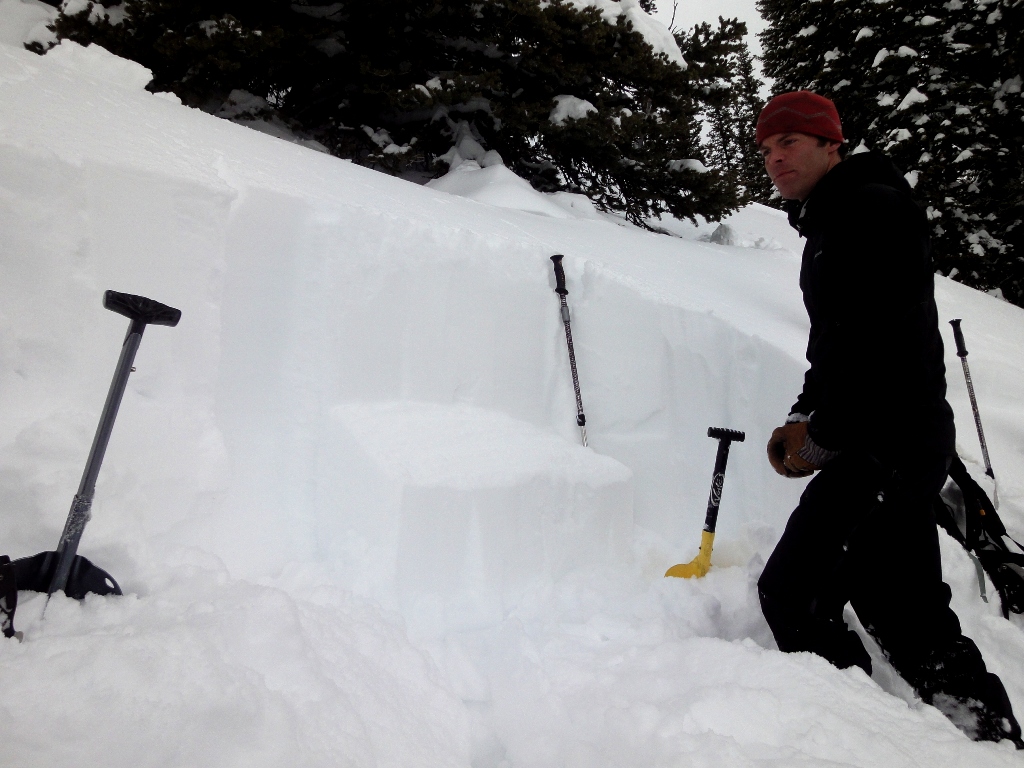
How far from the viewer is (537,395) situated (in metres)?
3.23

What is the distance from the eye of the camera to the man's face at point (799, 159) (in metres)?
1.82

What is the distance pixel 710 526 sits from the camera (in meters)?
2.45

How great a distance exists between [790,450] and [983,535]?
179 centimetres

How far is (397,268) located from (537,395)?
102cm

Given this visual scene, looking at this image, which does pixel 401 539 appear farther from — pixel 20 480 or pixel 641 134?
pixel 641 134

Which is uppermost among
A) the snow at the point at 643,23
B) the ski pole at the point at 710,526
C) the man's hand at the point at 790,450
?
the snow at the point at 643,23

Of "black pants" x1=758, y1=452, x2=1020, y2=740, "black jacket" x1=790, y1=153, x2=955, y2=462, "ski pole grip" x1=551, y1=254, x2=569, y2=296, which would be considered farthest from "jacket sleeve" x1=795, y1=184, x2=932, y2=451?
"ski pole grip" x1=551, y1=254, x2=569, y2=296

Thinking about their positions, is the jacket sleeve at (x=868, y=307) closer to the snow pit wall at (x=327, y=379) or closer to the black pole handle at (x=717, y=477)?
the black pole handle at (x=717, y=477)

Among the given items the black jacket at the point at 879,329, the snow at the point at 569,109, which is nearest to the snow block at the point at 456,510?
the black jacket at the point at 879,329

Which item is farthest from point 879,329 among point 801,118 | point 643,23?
point 643,23

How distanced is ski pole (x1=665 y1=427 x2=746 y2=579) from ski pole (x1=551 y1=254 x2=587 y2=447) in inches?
31.5

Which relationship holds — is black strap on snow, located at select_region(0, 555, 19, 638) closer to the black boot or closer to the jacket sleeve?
the jacket sleeve

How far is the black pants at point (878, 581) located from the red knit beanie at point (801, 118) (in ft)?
3.36

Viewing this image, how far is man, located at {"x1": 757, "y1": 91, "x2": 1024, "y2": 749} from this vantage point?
1578 mm
